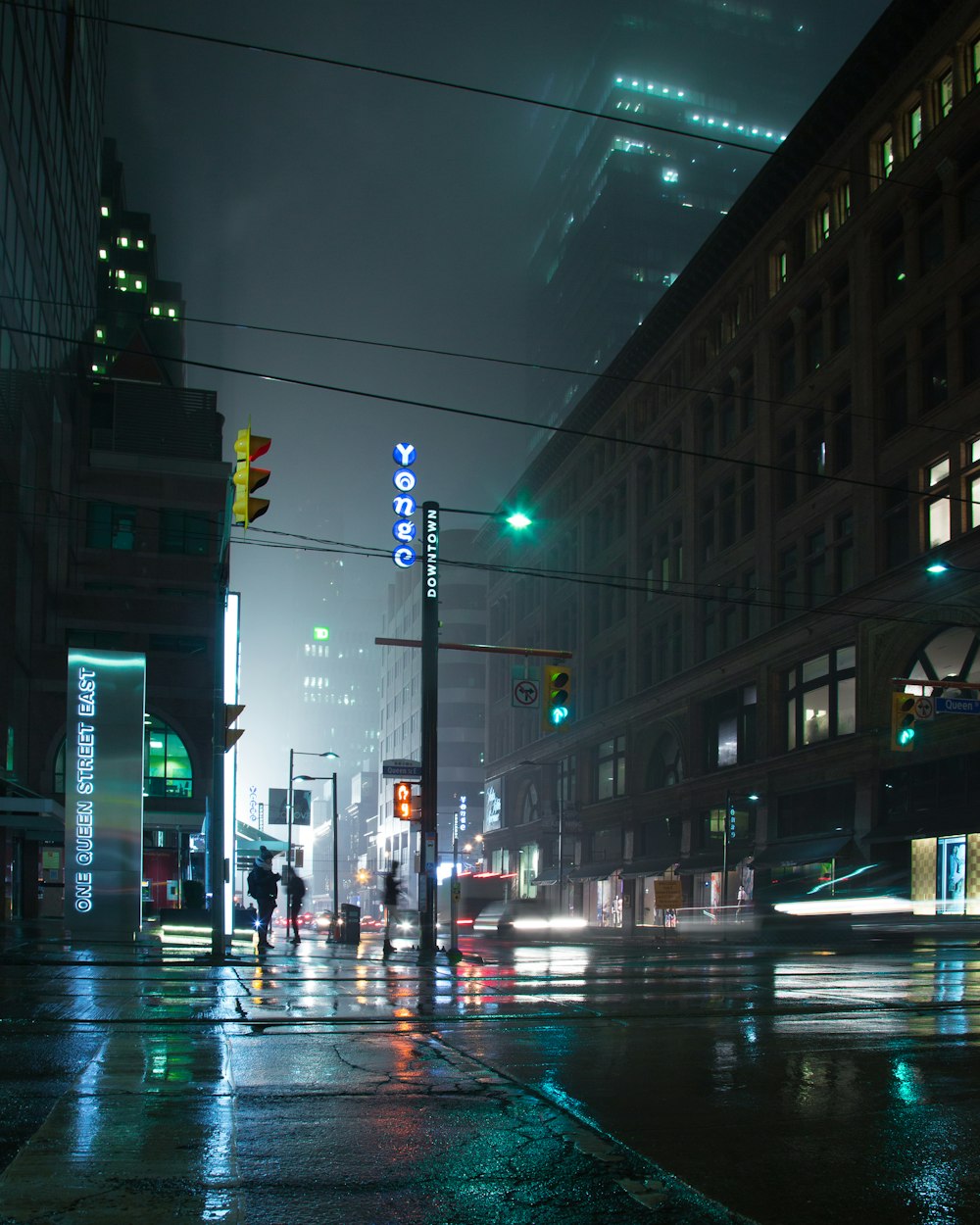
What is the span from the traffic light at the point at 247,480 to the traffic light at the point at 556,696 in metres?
10.1

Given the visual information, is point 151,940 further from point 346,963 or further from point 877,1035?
point 877,1035

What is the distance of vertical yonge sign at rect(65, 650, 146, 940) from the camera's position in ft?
92.7

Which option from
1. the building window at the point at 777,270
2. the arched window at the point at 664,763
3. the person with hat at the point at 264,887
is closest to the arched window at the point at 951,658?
the building window at the point at 777,270

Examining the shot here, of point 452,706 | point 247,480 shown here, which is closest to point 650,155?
point 452,706

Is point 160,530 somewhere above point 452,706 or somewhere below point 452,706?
above

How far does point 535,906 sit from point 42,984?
39726mm

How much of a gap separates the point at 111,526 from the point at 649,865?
34829 mm

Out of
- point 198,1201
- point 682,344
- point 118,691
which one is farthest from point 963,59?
point 198,1201

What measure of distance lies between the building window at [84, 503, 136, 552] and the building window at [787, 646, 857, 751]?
33.1m

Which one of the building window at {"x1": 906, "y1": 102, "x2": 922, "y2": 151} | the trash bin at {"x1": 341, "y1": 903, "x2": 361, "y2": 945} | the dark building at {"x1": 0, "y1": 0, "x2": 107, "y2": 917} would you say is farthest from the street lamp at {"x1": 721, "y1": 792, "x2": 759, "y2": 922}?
the dark building at {"x1": 0, "y1": 0, "x2": 107, "y2": 917}

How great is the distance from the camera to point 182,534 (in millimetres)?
60531

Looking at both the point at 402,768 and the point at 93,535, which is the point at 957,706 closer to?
the point at 402,768

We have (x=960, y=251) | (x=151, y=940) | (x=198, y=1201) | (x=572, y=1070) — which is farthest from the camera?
(x=960, y=251)

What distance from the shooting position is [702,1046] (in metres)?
9.18
